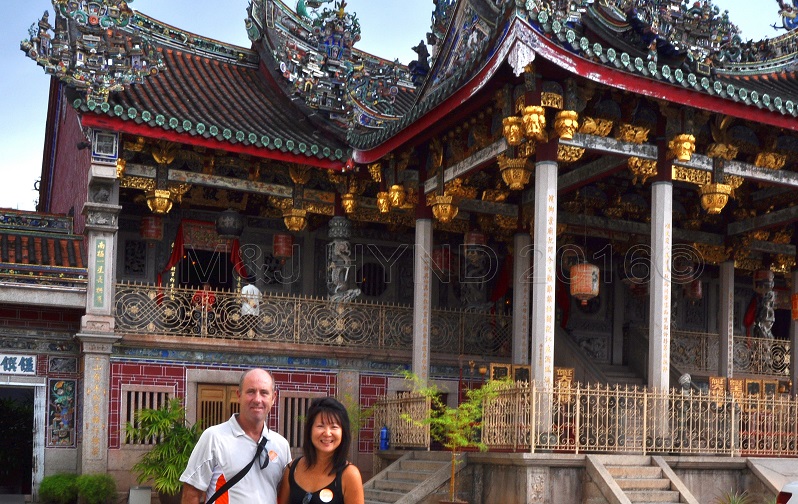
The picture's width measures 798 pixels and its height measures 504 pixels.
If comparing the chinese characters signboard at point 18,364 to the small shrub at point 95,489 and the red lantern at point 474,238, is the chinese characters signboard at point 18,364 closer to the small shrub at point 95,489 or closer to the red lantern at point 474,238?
the small shrub at point 95,489

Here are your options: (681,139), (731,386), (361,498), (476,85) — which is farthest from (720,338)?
(361,498)

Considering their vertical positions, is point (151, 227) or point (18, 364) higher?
point (151, 227)

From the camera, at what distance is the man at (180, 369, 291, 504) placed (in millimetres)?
5312

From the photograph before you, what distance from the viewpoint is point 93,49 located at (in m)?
15.6

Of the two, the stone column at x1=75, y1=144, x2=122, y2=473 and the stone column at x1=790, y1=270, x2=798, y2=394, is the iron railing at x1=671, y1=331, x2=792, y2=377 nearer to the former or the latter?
the stone column at x1=790, y1=270, x2=798, y2=394

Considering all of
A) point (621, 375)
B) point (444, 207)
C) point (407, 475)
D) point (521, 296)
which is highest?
point (444, 207)

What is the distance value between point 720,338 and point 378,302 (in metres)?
5.98

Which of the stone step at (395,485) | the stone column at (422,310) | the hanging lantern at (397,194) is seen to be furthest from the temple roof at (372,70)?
the stone step at (395,485)

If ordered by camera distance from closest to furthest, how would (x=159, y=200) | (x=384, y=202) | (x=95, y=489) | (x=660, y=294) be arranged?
1. (x=660, y=294)
2. (x=95, y=489)
3. (x=159, y=200)
4. (x=384, y=202)

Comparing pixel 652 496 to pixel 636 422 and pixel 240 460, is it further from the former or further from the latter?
pixel 240 460

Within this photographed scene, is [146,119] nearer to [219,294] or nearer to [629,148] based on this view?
[219,294]

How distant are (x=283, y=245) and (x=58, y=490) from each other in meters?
5.60

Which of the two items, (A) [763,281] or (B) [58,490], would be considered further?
(A) [763,281]

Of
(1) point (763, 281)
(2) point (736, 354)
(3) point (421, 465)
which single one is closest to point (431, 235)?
(3) point (421, 465)
